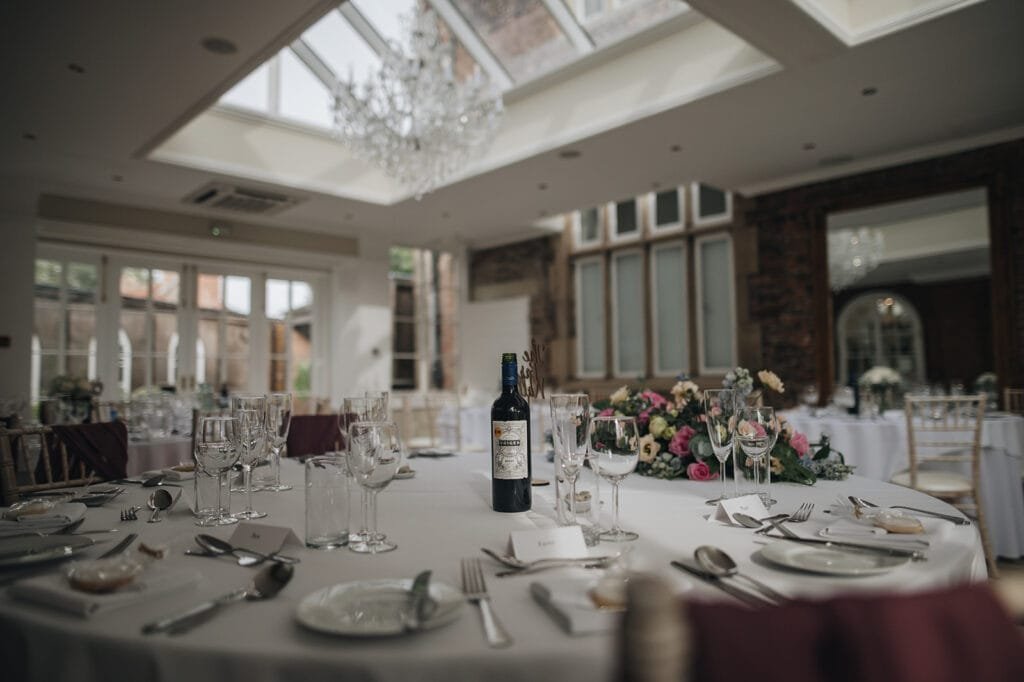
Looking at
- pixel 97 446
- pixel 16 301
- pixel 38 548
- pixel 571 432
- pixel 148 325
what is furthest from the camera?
pixel 148 325

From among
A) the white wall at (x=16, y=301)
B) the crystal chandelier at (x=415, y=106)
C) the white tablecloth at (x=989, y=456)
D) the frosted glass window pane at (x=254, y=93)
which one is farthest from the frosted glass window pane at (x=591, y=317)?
the white wall at (x=16, y=301)

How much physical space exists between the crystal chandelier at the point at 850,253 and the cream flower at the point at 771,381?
267 inches

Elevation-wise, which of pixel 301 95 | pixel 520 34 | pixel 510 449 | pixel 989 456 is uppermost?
pixel 520 34

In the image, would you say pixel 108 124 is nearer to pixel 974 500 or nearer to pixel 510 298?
pixel 510 298

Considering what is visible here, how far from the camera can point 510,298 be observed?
8.84 m

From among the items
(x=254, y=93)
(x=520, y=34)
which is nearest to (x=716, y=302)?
(x=520, y=34)

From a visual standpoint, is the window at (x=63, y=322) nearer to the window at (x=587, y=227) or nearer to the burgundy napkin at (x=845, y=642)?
the window at (x=587, y=227)

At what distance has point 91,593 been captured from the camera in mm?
809

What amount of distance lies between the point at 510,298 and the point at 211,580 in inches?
315

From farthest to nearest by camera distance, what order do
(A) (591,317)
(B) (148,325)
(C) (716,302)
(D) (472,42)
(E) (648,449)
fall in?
1. (A) (591,317)
2. (C) (716,302)
3. (B) (148,325)
4. (D) (472,42)
5. (E) (648,449)

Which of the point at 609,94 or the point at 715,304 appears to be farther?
the point at 715,304

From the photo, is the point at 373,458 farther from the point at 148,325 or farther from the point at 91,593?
the point at 148,325

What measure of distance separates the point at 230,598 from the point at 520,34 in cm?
585

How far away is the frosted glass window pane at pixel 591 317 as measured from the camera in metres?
8.12
